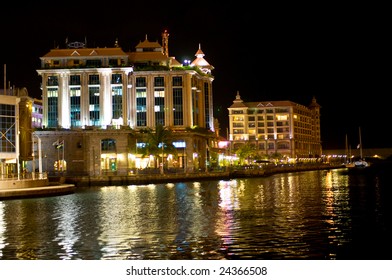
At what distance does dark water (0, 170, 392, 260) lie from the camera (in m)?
28.5

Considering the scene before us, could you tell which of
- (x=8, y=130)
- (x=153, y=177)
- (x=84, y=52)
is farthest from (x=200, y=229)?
(x=84, y=52)

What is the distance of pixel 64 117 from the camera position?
122375 millimetres

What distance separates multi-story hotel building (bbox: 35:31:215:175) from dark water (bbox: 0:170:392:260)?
56.4 m

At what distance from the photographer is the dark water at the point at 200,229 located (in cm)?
2855

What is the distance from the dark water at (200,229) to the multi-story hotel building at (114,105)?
56.4 metres

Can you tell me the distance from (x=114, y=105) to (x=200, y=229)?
90.2m

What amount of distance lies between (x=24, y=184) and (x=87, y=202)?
11436 millimetres

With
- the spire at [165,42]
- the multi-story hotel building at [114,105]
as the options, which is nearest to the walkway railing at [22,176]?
the multi-story hotel building at [114,105]

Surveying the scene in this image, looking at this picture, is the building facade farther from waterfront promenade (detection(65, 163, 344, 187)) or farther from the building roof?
the building roof

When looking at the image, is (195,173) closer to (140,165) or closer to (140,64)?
(140,165)

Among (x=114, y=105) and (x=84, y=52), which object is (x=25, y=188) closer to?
(x=114, y=105)

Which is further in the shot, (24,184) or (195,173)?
(195,173)

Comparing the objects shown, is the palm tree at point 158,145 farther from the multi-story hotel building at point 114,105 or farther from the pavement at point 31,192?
the pavement at point 31,192

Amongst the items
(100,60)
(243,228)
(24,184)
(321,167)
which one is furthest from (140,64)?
(243,228)
